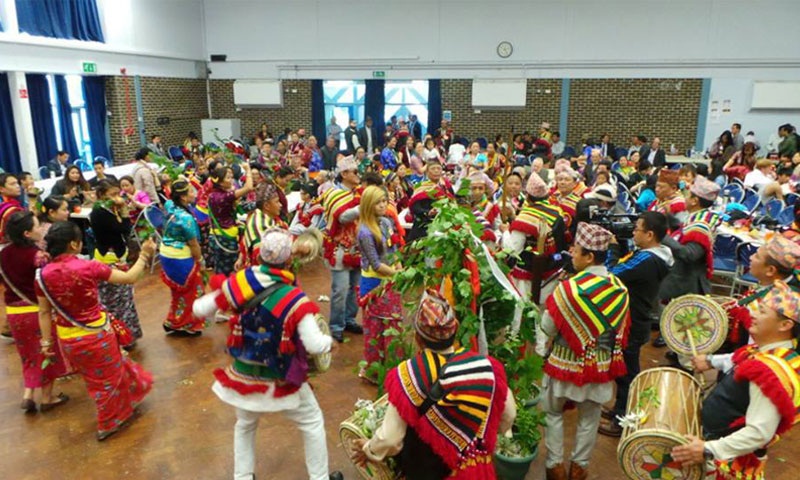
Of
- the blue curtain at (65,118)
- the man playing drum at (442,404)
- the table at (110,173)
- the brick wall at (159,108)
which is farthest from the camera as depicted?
the brick wall at (159,108)

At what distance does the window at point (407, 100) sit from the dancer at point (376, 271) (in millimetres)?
12169

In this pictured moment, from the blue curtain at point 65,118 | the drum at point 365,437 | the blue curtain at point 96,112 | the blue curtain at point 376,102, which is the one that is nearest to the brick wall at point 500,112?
the blue curtain at point 376,102

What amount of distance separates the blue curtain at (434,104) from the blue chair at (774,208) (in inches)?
385

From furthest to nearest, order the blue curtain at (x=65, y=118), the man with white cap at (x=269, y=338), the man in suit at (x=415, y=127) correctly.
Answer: the man in suit at (x=415, y=127)
the blue curtain at (x=65, y=118)
the man with white cap at (x=269, y=338)

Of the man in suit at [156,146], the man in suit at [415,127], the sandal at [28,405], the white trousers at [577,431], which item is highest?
the man in suit at [415,127]

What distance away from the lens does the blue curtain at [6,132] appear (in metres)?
9.91

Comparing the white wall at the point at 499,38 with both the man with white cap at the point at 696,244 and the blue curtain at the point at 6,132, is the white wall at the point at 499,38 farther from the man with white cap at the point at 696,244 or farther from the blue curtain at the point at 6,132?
the man with white cap at the point at 696,244

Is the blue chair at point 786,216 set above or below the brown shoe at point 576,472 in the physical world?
above

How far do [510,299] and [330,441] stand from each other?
1.57 metres

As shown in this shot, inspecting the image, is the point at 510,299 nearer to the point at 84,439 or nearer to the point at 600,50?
the point at 84,439

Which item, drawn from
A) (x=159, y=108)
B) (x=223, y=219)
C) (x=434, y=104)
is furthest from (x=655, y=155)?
(x=159, y=108)

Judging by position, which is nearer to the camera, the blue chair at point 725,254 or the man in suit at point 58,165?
the blue chair at point 725,254

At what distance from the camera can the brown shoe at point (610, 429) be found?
3.68 m

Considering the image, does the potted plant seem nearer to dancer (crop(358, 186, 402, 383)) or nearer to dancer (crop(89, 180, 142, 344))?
dancer (crop(358, 186, 402, 383))
